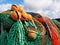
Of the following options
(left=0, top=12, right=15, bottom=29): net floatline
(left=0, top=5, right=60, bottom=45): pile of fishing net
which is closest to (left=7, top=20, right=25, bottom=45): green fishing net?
(left=0, top=5, right=60, bottom=45): pile of fishing net

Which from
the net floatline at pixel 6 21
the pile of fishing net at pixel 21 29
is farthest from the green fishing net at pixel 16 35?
the net floatline at pixel 6 21

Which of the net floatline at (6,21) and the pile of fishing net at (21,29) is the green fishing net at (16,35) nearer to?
the pile of fishing net at (21,29)

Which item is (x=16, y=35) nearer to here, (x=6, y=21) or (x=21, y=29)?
(x=21, y=29)

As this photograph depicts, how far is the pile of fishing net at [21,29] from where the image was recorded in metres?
17.7

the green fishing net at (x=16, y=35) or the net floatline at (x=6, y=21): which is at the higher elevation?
the net floatline at (x=6, y=21)

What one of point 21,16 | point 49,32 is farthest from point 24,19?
point 49,32

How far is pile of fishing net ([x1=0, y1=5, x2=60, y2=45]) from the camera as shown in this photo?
17.7 metres

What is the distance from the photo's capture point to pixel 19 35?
697 inches

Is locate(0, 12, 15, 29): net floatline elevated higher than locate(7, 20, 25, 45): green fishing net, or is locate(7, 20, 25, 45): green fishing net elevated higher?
locate(0, 12, 15, 29): net floatline

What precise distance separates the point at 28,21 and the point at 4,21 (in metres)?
1.03

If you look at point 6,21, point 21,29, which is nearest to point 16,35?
point 21,29

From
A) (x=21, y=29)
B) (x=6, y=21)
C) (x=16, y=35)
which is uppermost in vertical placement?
(x=6, y=21)

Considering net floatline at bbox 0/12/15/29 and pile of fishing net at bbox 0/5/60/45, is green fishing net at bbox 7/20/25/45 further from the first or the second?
net floatline at bbox 0/12/15/29

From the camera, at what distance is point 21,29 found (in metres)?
17.8
